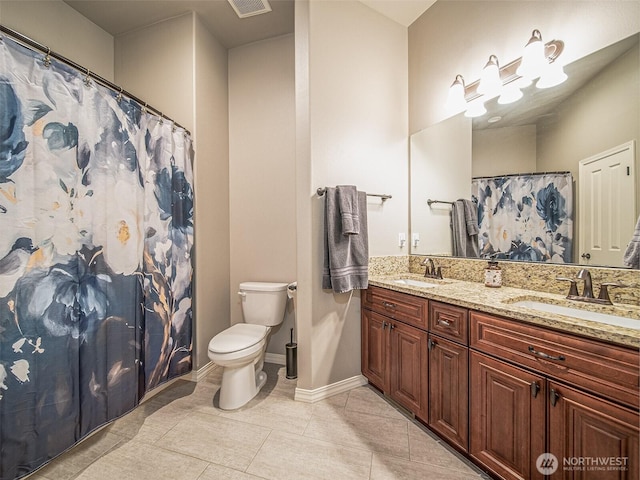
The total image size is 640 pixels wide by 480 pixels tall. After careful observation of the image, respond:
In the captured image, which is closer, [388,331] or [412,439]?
[412,439]

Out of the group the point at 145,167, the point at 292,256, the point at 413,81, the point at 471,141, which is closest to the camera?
the point at 145,167

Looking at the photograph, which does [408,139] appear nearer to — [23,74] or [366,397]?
[366,397]

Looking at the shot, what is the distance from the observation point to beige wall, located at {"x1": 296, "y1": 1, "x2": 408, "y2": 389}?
1.84 m

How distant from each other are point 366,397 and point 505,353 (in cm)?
112

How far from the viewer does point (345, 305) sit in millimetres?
1975

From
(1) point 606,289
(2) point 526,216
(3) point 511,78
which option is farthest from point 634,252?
(3) point 511,78

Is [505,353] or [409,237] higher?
[409,237]

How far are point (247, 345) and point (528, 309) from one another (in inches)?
62.8

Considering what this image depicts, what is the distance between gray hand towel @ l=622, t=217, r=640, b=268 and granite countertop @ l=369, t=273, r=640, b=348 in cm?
19

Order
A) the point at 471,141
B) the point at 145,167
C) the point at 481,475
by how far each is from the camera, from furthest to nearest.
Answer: the point at 471,141, the point at 145,167, the point at 481,475

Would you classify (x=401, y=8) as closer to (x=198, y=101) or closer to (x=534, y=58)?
(x=534, y=58)

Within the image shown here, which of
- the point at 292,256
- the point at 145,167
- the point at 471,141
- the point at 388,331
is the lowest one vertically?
the point at 388,331

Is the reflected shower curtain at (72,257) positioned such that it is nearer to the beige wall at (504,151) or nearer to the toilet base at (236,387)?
the toilet base at (236,387)

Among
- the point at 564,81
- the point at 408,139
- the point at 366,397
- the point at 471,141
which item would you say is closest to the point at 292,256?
the point at 366,397
